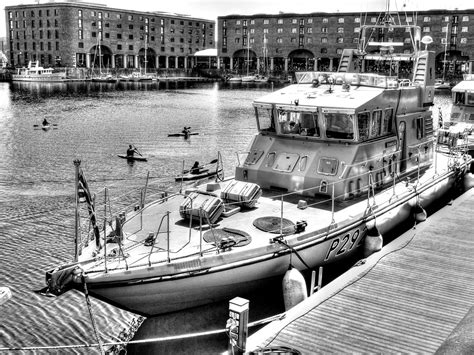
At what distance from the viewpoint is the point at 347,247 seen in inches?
602

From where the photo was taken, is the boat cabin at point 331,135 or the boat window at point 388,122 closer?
the boat cabin at point 331,135

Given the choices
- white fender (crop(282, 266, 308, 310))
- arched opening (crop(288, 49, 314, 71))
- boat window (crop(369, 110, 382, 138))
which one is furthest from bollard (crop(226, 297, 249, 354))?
arched opening (crop(288, 49, 314, 71))

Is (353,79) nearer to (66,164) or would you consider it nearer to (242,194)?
(242,194)

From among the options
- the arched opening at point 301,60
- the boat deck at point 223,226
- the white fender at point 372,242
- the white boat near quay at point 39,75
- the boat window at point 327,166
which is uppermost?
the arched opening at point 301,60

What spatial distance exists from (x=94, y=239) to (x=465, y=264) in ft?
32.5

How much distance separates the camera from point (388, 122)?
1844 centimetres

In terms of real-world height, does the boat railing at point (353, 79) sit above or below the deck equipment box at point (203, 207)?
above

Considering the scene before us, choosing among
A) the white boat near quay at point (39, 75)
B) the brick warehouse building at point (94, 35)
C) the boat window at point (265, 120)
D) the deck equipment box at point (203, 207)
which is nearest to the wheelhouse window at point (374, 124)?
the boat window at point (265, 120)

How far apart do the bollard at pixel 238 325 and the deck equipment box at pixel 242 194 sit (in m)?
5.35

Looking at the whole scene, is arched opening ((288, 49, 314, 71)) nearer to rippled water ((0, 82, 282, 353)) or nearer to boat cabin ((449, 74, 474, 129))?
rippled water ((0, 82, 282, 353))

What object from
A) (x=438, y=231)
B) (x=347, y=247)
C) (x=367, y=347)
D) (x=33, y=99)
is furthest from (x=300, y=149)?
(x=33, y=99)

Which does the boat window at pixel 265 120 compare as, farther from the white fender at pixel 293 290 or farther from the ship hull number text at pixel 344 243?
the white fender at pixel 293 290

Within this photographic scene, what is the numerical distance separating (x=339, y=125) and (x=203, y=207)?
559cm

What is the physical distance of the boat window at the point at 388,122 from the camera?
18.1m
